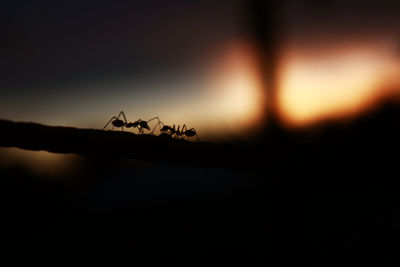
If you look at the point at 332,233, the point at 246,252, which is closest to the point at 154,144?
the point at 332,233

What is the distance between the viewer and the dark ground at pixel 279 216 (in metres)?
0.94

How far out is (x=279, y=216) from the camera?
1.21 metres

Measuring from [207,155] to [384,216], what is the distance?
115 centimetres

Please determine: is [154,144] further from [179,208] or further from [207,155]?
[179,208]

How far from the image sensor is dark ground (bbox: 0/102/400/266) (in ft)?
3.08

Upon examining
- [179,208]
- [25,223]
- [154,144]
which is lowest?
[25,223]

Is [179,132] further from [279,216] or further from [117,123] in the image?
[279,216]

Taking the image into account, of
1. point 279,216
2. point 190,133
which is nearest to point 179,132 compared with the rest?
point 190,133

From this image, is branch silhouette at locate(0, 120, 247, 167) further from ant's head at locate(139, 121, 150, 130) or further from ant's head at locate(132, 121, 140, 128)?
ant's head at locate(132, 121, 140, 128)

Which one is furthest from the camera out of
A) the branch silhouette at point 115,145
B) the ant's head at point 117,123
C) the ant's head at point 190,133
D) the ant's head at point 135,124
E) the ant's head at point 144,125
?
the ant's head at point 135,124

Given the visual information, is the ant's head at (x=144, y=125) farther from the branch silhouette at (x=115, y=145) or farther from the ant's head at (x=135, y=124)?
the branch silhouette at (x=115, y=145)

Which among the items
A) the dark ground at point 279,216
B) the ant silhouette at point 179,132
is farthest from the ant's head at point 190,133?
the dark ground at point 279,216

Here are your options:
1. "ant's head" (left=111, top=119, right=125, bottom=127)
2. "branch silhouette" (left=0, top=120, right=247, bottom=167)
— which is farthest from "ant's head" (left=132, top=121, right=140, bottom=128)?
"branch silhouette" (left=0, top=120, right=247, bottom=167)

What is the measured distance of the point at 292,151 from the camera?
1.01 meters
